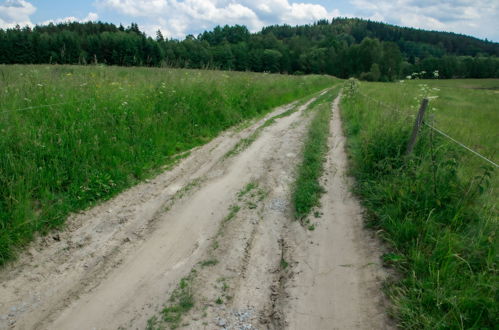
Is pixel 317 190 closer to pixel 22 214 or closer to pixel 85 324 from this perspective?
pixel 85 324

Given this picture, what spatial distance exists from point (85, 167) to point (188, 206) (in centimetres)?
210

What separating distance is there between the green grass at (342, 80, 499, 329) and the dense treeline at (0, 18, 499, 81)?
2.98 metres

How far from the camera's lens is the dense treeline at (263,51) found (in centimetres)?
2164

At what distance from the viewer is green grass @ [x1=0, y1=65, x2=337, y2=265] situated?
4561 millimetres

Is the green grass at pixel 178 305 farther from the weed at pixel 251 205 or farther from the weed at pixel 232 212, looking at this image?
the weed at pixel 251 205

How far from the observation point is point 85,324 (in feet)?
9.89

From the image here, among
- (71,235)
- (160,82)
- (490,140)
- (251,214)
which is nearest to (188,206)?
(251,214)

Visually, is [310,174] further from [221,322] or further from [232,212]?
[221,322]

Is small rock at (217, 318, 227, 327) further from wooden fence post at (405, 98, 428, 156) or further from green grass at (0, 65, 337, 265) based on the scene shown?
wooden fence post at (405, 98, 428, 156)

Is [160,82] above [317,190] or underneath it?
above

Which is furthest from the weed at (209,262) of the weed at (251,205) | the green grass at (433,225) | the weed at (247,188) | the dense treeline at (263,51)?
the dense treeline at (263,51)

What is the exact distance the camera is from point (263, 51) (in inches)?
3273

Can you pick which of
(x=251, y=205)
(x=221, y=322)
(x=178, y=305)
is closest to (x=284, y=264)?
(x=221, y=322)

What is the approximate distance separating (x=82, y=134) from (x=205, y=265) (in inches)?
161
